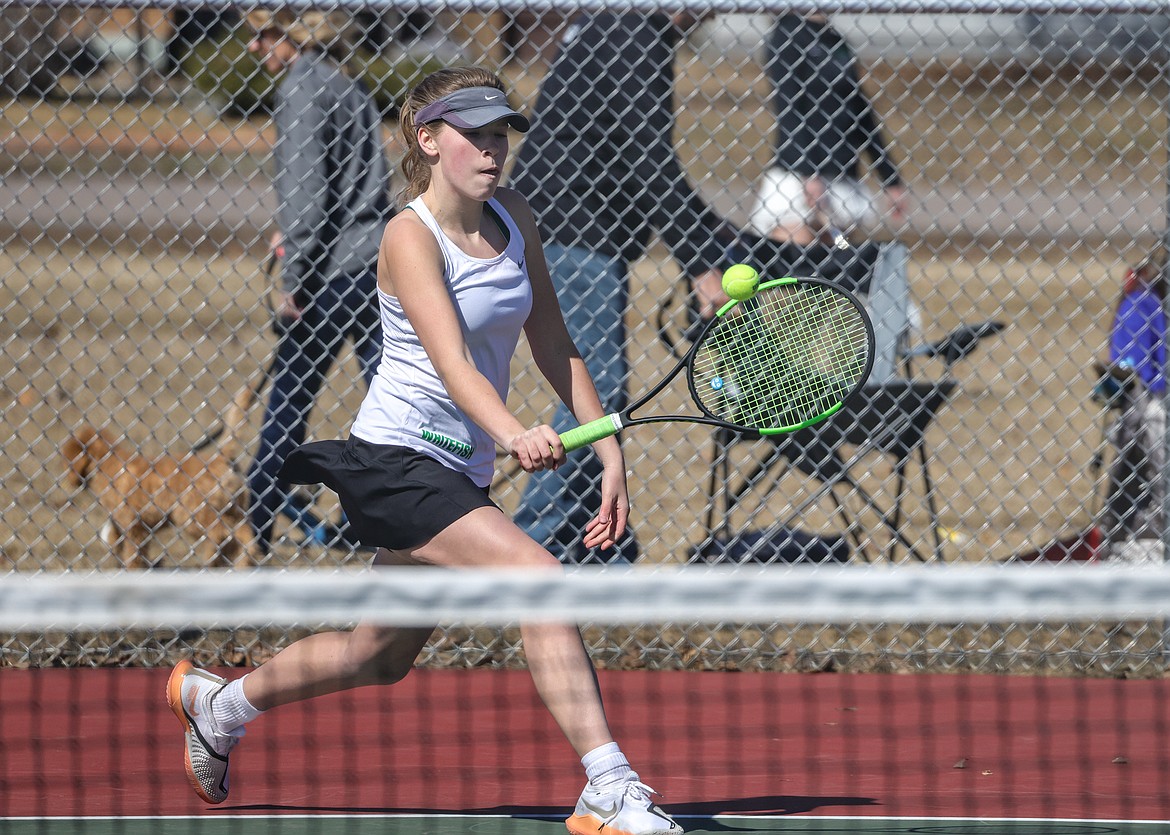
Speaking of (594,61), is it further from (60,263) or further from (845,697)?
(60,263)

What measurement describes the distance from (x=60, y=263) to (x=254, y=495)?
9.89 meters

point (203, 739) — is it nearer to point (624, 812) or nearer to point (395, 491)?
point (395, 491)

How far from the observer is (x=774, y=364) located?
11.0 ft

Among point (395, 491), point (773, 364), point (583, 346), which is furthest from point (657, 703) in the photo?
point (395, 491)

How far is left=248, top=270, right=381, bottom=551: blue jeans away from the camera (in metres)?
4.89

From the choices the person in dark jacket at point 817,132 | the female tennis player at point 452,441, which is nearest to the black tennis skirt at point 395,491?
the female tennis player at point 452,441

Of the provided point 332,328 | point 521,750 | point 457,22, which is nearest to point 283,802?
point 521,750

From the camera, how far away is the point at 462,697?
4453 mm

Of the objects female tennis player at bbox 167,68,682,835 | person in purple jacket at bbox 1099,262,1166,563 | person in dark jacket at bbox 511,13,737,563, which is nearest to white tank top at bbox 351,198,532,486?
female tennis player at bbox 167,68,682,835

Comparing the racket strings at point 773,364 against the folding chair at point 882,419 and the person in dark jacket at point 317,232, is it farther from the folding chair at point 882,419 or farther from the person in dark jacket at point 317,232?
the person in dark jacket at point 317,232

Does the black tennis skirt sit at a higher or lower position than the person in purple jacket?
lower

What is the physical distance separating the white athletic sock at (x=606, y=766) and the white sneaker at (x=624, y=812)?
0.01m

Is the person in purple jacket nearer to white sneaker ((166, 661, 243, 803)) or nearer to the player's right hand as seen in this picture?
the player's right hand

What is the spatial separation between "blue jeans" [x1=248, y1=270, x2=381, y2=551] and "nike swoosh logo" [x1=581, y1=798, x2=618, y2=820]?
2.19 m
